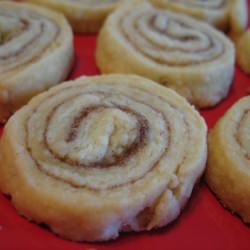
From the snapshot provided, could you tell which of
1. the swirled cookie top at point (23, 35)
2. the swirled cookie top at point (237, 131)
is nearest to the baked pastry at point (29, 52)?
the swirled cookie top at point (23, 35)

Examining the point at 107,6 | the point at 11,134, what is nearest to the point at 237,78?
the point at 107,6

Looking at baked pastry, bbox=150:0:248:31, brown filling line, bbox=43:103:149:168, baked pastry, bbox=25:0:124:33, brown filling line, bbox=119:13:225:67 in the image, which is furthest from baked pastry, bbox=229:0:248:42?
brown filling line, bbox=43:103:149:168

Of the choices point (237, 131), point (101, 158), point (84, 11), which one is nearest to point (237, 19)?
point (84, 11)

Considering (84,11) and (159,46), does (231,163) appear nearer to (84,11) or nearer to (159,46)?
(159,46)

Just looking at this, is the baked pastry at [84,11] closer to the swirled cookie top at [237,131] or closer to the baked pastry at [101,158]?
the baked pastry at [101,158]

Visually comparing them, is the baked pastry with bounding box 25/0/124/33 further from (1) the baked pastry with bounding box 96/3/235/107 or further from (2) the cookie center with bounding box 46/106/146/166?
(2) the cookie center with bounding box 46/106/146/166
